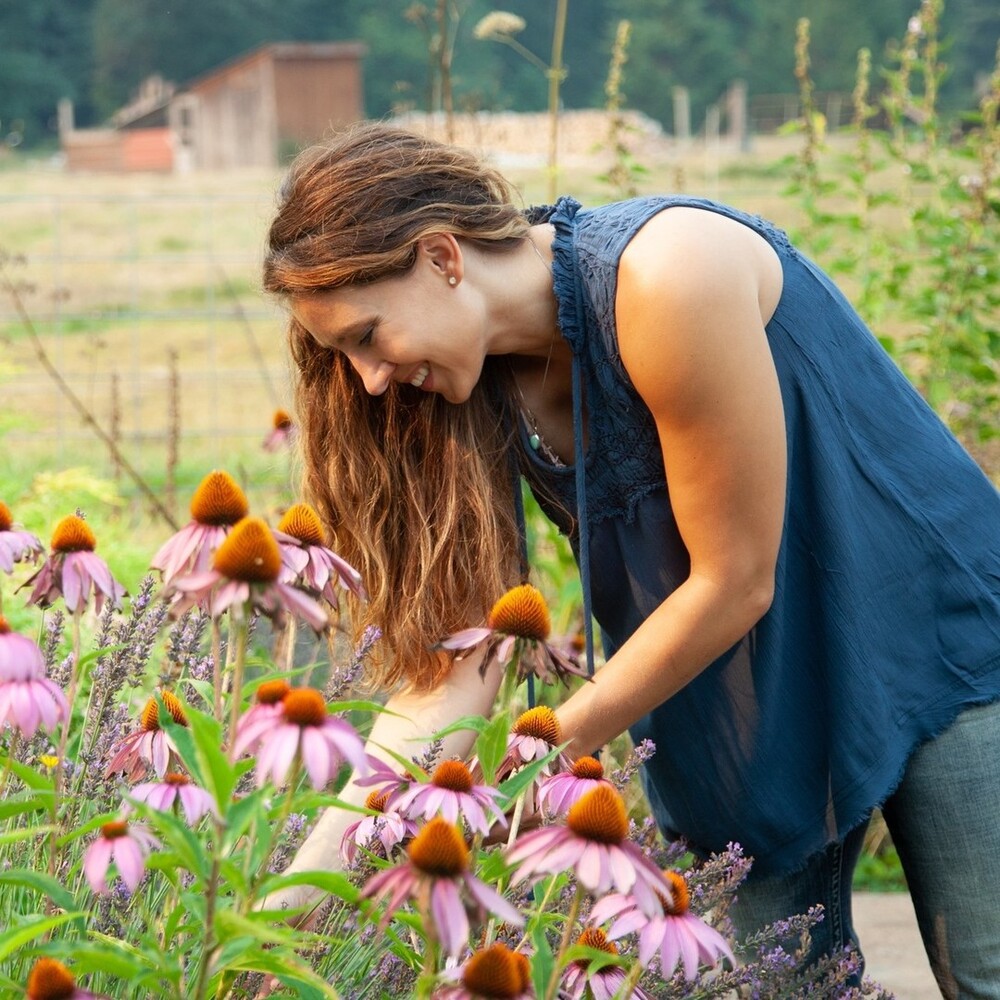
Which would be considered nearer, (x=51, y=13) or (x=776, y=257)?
(x=776, y=257)

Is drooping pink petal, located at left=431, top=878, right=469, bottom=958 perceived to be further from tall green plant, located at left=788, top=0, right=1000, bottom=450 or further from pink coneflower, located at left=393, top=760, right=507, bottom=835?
tall green plant, located at left=788, top=0, right=1000, bottom=450

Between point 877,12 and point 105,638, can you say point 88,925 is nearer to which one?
point 105,638

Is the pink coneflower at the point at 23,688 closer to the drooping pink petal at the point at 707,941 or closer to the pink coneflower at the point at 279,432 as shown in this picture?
the drooping pink petal at the point at 707,941

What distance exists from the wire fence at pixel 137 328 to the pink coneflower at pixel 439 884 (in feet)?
9.56

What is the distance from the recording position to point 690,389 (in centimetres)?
136

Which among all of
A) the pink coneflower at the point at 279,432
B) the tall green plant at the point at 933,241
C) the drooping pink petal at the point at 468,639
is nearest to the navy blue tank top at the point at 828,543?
the drooping pink petal at the point at 468,639

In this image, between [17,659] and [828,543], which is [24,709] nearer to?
[17,659]

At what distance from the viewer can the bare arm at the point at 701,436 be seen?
4.40 feet

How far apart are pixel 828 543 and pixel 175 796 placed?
829mm

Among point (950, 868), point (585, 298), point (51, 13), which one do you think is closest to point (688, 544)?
point (585, 298)

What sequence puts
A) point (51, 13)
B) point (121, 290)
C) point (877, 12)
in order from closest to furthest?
1. point (121, 290)
2. point (877, 12)
3. point (51, 13)

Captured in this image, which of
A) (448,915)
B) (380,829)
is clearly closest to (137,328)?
(380,829)

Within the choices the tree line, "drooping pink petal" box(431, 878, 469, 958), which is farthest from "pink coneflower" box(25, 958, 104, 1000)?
the tree line

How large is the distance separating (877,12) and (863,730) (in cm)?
4763
